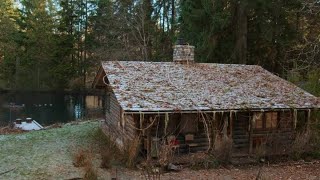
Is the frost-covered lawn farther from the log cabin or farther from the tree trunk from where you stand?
the tree trunk

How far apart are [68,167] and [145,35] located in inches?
943

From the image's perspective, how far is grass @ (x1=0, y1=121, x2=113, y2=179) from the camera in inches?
477

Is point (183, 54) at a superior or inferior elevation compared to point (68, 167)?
superior

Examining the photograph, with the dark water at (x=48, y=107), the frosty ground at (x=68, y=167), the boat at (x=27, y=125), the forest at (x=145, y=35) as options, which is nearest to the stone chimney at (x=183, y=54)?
the forest at (x=145, y=35)

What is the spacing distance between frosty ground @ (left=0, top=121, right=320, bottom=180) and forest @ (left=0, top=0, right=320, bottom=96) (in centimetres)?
394

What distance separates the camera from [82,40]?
48.6m

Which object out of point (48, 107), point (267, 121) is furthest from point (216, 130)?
point (48, 107)

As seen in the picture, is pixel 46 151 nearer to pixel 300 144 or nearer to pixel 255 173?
pixel 255 173

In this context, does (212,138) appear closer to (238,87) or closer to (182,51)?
(238,87)

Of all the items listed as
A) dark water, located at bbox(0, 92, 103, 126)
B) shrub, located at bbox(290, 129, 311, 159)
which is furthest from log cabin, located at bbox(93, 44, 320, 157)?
dark water, located at bbox(0, 92, 103, 126)

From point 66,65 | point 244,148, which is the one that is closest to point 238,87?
point 244,148

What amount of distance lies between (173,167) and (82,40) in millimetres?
38457

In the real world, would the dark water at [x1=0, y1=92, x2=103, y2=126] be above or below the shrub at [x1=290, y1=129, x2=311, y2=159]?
below

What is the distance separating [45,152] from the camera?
49.2 ft
